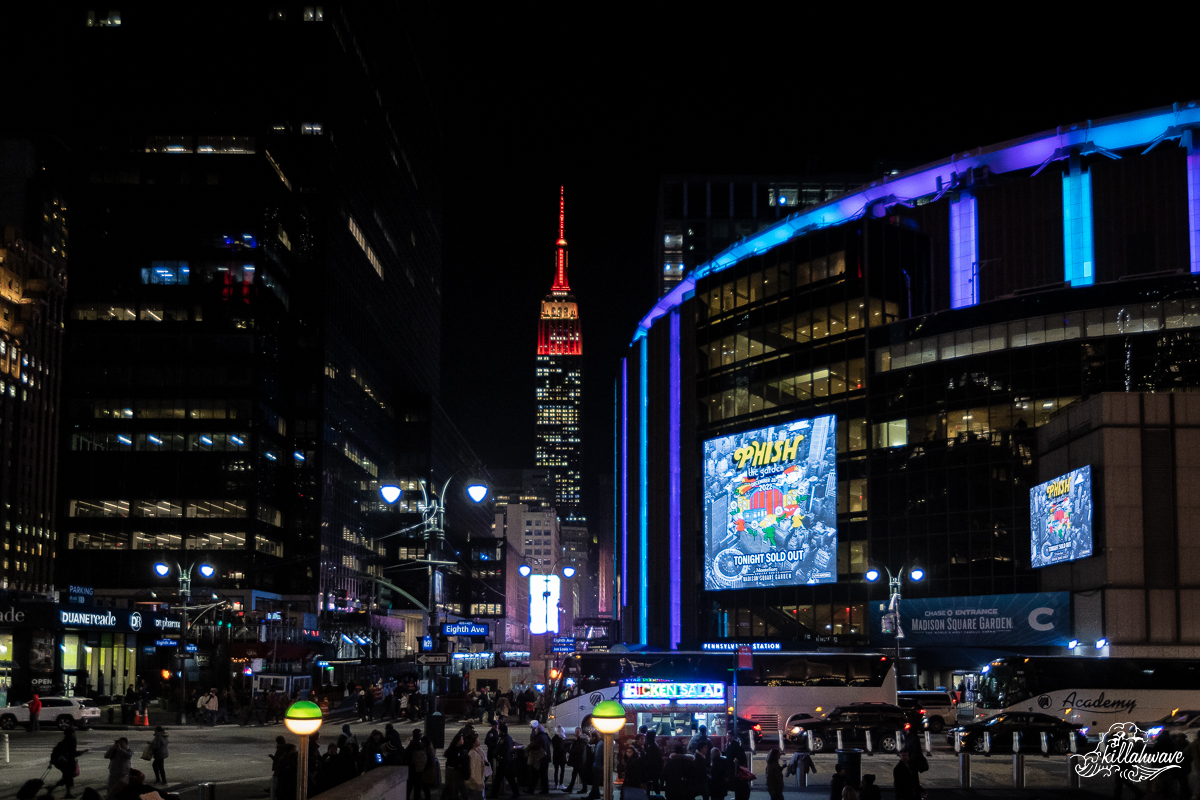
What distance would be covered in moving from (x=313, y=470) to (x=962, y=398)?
8101 cm

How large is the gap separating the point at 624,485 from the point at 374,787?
10242 centimetres

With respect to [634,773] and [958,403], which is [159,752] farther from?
[958,403]

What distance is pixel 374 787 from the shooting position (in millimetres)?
16719

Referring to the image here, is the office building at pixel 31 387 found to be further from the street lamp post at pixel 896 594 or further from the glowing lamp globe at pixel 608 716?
the glowing lamp globe at pixel 608 716

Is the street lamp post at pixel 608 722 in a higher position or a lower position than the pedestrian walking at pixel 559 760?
higher

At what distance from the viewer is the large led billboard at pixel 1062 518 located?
5434cm

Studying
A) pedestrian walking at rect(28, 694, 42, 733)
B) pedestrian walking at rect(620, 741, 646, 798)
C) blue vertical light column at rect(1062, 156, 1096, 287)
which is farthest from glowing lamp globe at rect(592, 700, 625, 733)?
blue vertical light column at rect(1062, 156, 1096, 287)

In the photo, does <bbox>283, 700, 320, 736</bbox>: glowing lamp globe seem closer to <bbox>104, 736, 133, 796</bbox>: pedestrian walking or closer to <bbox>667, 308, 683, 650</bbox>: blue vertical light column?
<bbox>104, 736, 133, 796</bbox>: pedestrian walking

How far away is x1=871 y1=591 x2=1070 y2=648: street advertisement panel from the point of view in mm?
60656

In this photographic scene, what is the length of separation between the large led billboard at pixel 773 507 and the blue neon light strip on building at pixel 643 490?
14831 millimetres

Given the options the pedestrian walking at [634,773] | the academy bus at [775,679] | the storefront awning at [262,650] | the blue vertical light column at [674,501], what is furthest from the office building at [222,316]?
the pedestrian walking at [634,773]

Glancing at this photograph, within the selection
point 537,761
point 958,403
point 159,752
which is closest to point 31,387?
point 958,403

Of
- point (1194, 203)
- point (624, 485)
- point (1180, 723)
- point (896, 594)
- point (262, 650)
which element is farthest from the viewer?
point (624, 485)

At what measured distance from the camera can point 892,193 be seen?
80.8 m
